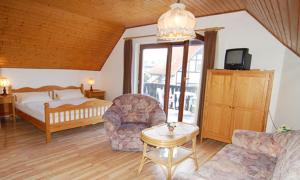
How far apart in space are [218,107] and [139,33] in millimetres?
2867

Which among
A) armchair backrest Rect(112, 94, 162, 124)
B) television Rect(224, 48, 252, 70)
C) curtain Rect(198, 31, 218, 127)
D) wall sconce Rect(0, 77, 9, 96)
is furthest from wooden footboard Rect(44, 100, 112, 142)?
television Rect(224, 48, 252, 70)

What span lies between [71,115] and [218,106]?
9.40 ft

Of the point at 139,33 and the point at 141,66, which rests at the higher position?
the point at 139,33

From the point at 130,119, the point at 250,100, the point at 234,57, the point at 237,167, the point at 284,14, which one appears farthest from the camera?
the point at 130,119

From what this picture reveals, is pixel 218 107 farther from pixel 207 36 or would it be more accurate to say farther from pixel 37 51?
pixel 37 51

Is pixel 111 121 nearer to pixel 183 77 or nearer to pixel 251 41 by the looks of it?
pixel 183 77

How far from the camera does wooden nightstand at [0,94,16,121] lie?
4108 mm

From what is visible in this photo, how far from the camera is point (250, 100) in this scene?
2994 mm

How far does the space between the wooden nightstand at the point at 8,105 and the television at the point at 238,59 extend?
15.7ft

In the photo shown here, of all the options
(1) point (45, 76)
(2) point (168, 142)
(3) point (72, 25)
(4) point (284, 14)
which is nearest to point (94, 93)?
(1) point (45, 76)

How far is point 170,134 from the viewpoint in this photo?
7.90ft

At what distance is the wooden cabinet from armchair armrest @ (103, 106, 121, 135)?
1.66m

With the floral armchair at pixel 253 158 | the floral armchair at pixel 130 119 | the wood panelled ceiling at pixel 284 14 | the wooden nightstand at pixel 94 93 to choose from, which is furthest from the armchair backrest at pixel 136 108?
the wooden nightstand at pixel 94 93

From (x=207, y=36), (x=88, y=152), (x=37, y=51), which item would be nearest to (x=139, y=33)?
(x=207, y=36)
